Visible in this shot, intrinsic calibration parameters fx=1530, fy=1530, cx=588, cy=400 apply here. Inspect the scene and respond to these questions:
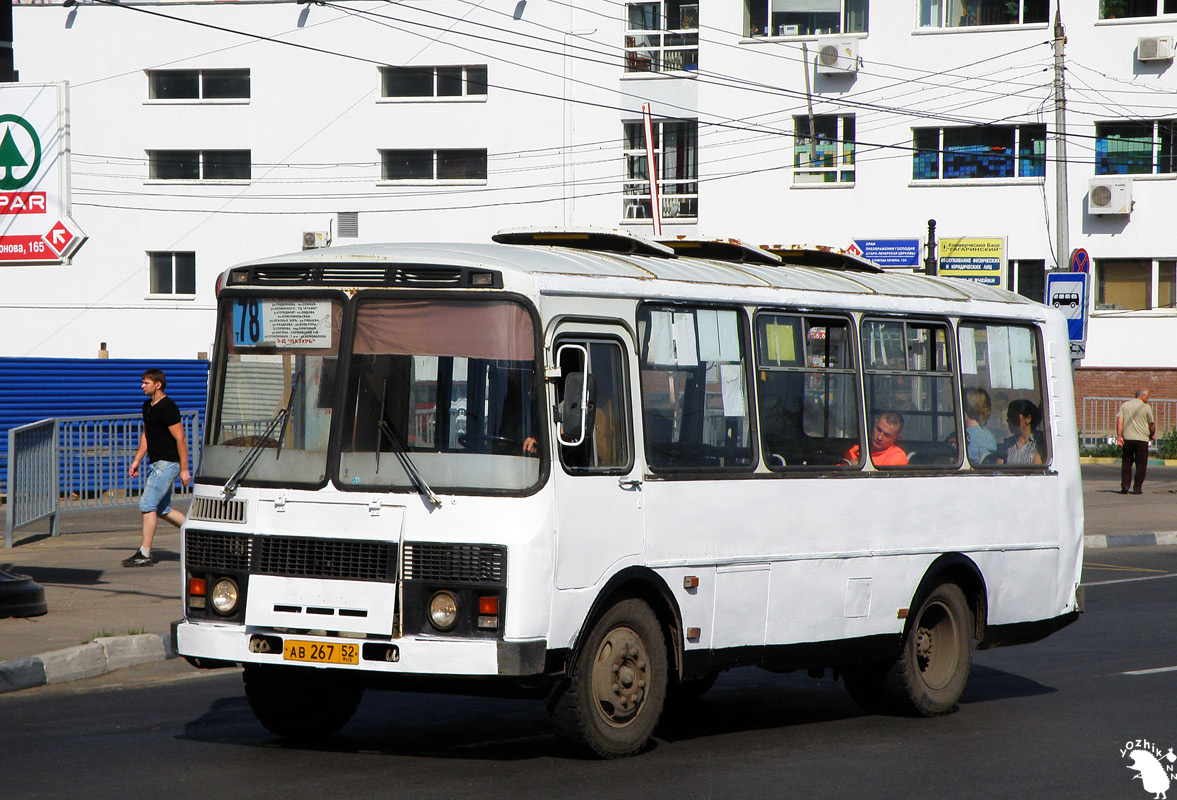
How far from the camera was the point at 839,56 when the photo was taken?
1550 inches

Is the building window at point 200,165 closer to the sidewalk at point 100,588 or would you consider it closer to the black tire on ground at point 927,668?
the sidewalk at point 100,588

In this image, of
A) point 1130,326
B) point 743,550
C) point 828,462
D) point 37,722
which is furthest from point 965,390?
point 1130,326

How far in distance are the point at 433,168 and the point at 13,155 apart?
31246 millimetres

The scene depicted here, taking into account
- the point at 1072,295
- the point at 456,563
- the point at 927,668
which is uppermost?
the point at 1072,295

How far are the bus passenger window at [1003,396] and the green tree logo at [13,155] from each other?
8.19m

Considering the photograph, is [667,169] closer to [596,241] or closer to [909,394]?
[909,394]

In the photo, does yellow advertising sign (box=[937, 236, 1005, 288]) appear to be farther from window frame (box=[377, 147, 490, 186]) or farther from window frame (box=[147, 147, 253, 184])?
window frame (box=[147, 147, 253, 184])

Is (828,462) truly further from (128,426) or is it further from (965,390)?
(128,426)

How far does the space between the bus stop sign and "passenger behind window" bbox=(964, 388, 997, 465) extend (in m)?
11.9

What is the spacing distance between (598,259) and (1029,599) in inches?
159

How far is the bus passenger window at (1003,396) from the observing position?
9906 mm

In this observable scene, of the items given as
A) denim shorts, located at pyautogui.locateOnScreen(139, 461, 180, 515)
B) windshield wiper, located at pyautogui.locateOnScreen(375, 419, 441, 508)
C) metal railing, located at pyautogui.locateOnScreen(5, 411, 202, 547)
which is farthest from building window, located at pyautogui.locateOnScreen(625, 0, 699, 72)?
windshield wiper, located at pyautogui.locateOnScreen(375, 419, 441, 508)

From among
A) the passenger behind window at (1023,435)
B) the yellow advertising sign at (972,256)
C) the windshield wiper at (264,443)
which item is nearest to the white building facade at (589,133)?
the yellow advertising sign at (972,256)

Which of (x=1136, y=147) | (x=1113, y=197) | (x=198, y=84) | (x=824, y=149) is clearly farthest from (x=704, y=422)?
(x=198, y=84)
